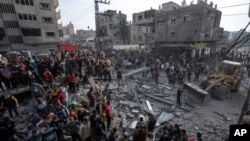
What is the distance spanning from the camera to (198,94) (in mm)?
11477

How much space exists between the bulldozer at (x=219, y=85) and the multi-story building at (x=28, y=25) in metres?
27.3

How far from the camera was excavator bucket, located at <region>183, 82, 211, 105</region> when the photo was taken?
1104 centimetres

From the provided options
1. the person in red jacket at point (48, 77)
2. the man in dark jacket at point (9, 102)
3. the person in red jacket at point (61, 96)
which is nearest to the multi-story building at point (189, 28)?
the person in red jacket at point (48, 77)

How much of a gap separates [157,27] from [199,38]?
10150 millimetres

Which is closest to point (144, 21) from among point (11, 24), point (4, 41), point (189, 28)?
point (189, 28)

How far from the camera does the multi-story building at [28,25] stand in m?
22.9

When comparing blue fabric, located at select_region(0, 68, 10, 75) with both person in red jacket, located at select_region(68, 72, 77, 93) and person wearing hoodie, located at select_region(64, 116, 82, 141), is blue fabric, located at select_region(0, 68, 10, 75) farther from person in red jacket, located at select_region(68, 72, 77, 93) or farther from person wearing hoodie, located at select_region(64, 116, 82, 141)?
person wearing hoodie, located at select_region(64, 116, 82, 141)

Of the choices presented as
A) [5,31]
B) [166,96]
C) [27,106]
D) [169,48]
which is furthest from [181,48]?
[5,31]

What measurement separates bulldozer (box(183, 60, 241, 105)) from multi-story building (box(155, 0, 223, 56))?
12679 mm

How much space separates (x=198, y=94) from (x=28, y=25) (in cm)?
2905

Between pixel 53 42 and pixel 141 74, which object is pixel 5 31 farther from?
pixel 141 74

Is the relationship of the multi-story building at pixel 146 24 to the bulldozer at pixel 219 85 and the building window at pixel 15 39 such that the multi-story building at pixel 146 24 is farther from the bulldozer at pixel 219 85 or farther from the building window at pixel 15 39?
the building window at pixel 15 39

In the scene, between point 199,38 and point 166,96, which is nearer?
point 166,96

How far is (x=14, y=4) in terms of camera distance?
23109 millimetres
